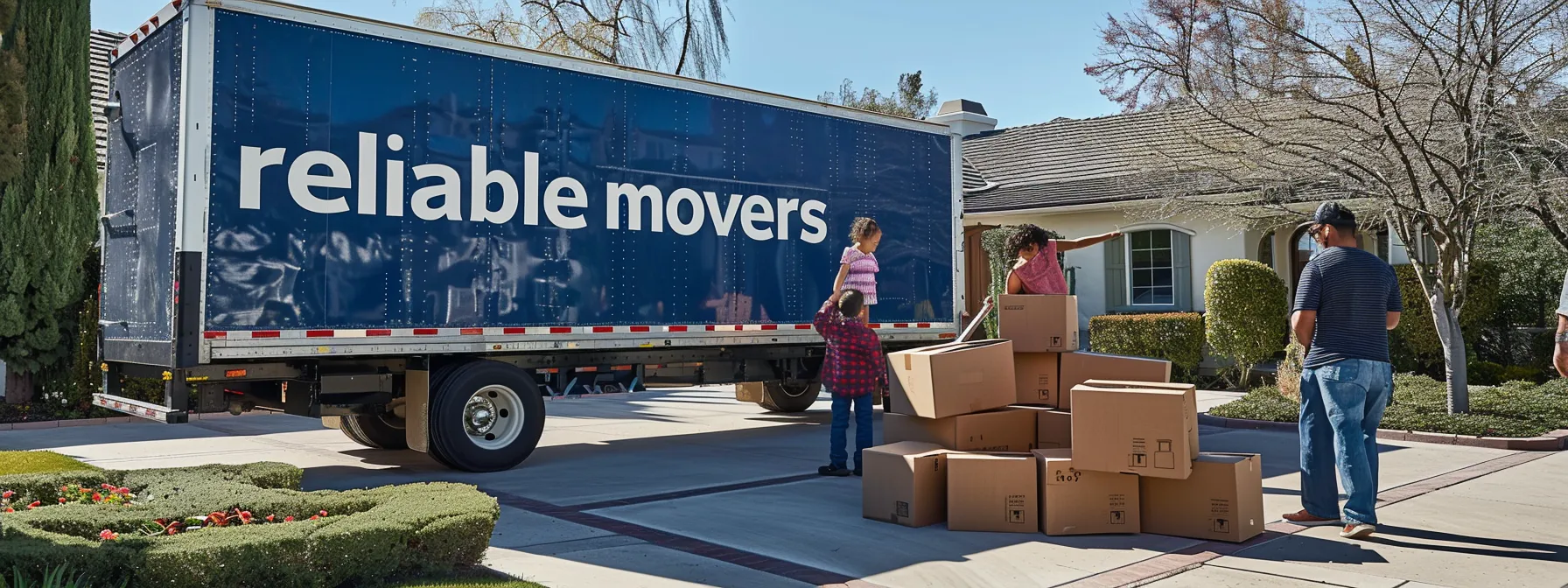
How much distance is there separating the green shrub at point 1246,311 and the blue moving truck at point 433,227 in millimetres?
7345

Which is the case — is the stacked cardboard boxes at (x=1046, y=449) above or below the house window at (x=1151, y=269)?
below

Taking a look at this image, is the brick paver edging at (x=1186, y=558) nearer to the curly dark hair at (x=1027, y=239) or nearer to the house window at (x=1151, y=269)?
the curly dark hair at (x=1027, y=239)

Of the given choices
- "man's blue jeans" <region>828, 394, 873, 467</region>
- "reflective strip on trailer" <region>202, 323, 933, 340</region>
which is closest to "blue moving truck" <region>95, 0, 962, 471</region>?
"reflective strip on trailer" <region>202, 323, 933, 340</region>

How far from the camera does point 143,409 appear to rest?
8.32m

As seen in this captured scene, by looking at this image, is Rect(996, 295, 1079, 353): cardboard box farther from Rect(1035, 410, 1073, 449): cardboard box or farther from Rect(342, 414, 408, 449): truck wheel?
Rect(342, 414, 408, 449): truck wheel

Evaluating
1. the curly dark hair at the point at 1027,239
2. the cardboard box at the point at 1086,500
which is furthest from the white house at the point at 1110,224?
the cardboard box at the point at 1086,500

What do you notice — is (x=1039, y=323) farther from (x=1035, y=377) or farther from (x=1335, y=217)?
(x=1335, y=217)

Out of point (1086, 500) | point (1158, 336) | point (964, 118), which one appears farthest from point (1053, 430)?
point (1158, 336)

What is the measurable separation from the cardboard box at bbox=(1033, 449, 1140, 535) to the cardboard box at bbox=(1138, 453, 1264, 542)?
0.11 meters

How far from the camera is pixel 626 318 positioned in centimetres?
995

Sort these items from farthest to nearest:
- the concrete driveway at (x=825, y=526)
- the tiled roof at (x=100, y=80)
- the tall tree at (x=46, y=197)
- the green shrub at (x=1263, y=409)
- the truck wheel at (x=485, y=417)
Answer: the tiled roof at (x=100, y=80)
the tall tree at (x=46, y=197)
the green shrub at (x=1263, y=409)
the truck wheel at (x=485, y=417)
the concrete driveway at (x=825, y=526)

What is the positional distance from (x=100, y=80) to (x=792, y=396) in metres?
12.1

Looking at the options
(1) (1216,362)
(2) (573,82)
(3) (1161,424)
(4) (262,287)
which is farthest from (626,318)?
(1) (1216,362)

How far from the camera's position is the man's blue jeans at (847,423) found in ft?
28.2
